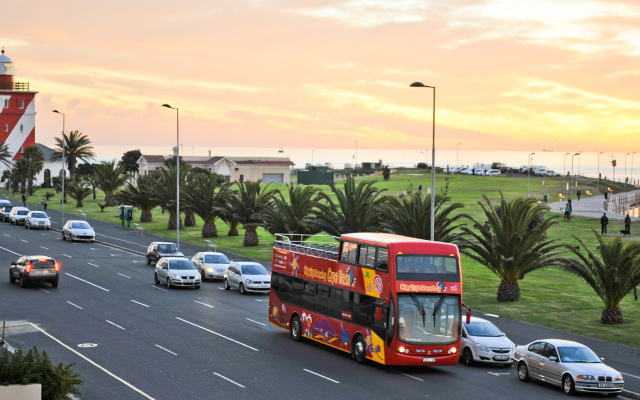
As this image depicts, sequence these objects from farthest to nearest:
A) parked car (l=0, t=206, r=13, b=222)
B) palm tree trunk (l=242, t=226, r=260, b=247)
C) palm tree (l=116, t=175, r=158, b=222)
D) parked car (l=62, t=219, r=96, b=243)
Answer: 1. parked car (l=0, t=206, r=13, b=222)
2. palm tree (l=116, t=175, r=158, b=222)
3. parked car (l=62, t=219, r=96, b=243)
4. palm tree trunk (l=242, t=226, r=260, b=247)

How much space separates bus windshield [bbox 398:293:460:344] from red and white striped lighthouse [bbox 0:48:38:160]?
398ft

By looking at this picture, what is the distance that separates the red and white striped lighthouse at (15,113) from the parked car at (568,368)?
123 meters

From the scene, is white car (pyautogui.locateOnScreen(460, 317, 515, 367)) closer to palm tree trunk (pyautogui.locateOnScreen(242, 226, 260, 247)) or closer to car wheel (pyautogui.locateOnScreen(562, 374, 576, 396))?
car wheel (pyautogui.locateOnScreen(562, 374, 576, 396))

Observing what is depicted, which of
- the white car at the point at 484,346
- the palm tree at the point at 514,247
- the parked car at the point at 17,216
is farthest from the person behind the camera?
the parked car at the point at 17,216

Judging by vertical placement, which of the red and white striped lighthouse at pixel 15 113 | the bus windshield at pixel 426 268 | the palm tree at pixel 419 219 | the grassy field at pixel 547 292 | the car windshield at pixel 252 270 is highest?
the red and white striped lighthouse at pixel 15 113

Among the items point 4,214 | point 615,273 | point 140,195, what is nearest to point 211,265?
point 615,273

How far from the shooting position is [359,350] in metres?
26.5

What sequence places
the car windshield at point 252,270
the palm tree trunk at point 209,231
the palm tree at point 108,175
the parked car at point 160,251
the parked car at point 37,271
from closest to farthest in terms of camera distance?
the parked car at point 37,271 → the car windshield at point 252,270 → the parked car at point 160,251 → the palm tree trunk at point 209,231 → the palm tree at point 108,175

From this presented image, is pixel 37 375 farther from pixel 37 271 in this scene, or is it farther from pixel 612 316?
pixel 37 271

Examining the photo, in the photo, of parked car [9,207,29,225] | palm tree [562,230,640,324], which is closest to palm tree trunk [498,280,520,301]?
palm tree [562,230,640,324]

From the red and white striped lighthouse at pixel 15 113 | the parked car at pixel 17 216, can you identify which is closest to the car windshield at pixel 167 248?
the parked car at pixel 17 216

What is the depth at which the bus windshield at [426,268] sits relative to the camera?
80.6 ft

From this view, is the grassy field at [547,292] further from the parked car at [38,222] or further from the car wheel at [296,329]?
the car wheel at [296,329]

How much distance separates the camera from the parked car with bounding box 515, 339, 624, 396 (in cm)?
2275
